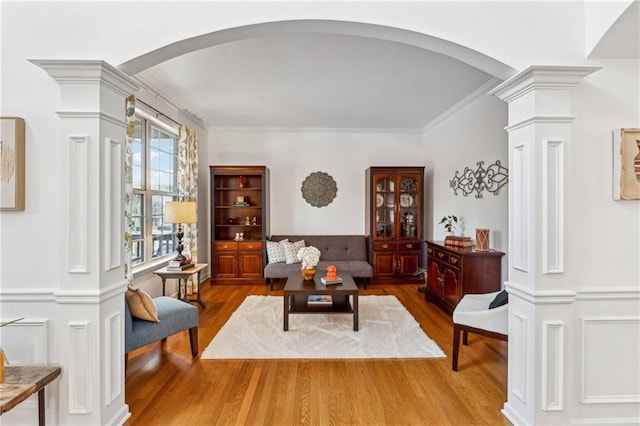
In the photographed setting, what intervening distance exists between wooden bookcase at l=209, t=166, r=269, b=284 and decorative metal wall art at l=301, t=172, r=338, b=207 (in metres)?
0.76

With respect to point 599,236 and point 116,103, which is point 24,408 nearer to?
point 116,103

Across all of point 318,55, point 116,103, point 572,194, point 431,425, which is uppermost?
point 318,55

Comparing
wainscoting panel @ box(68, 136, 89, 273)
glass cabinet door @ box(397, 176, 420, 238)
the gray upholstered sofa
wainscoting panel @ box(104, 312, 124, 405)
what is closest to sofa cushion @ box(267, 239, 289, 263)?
the gray upholstered sofa

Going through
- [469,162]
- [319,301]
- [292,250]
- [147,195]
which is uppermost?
[469,162]

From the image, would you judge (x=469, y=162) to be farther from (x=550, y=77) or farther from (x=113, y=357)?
(x=113, y=357)

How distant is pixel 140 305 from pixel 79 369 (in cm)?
74

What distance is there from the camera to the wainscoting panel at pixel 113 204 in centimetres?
183

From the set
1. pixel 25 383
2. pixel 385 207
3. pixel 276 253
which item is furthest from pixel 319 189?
pixel 25 383

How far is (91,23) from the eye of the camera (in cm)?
184

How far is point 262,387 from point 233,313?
1688mm

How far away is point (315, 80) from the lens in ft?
12.0

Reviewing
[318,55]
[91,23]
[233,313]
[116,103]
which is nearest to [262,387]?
[233,313]

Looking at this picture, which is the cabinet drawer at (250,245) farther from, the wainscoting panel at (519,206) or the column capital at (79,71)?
the wainscoting panel at (519,206)

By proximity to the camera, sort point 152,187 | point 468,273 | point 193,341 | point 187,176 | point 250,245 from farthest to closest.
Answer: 1. point 250,245
2. point 187,176
3. point 152,187
4. point 468,273
5. point 193,341
